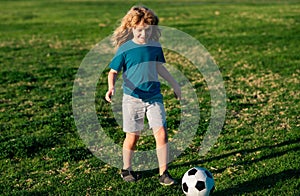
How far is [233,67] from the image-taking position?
14.5 meters

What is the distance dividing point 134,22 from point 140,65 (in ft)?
1.99

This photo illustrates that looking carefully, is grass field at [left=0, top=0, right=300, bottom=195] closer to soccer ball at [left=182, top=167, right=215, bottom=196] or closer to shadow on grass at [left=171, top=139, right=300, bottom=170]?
shadow on grass at [left=171, top=139, right=300, bottom=170]

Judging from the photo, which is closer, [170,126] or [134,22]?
[134,22]

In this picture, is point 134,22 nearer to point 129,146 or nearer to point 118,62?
point 118,62

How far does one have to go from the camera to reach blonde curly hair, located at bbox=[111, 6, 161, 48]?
6.05 meters

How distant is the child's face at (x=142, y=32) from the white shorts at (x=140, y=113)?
2.75 ft

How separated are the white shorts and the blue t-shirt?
93 millimetres

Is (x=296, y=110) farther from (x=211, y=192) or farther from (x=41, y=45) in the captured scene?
(x=41, y=45)

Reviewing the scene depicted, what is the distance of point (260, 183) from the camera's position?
6297 millimetres

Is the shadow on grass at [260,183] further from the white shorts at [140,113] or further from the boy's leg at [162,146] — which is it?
the white shorts at [140,113]

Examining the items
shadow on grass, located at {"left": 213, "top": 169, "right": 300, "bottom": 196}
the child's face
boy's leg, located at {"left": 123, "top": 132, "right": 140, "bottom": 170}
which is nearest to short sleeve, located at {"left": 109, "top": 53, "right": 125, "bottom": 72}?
the child's face

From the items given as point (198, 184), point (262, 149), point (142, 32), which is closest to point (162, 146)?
point (198, 184)

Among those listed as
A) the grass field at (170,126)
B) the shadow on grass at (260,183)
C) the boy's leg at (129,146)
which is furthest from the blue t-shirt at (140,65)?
the shadow on grass at (260,183)

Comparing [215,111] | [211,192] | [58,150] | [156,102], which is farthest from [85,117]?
[211,192]
